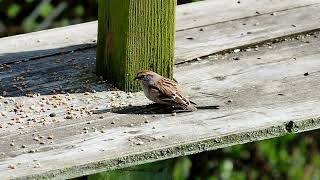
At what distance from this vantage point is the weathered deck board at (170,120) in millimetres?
3336

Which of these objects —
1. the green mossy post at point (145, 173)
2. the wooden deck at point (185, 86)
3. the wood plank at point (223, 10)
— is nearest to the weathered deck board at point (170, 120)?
the wooden deck at point (185, 86)

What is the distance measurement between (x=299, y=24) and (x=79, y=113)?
1.30 meters

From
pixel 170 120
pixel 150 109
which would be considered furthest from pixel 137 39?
pixel 170 120

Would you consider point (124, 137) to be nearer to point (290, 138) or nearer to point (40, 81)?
point (40, 81)

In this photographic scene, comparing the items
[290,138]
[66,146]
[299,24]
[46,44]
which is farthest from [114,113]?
[290,138]

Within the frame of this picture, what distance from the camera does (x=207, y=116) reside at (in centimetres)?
367

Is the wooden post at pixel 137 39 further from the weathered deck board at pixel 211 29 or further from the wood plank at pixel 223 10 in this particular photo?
the wood plank at pixel 223 10

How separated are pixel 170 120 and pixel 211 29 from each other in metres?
1.03

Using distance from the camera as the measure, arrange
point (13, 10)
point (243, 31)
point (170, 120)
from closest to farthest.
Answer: point (170, 120) → point (243, 31) → point (13, 10)

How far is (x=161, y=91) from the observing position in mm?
Result: 3758

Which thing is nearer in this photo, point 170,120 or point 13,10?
point 170,120

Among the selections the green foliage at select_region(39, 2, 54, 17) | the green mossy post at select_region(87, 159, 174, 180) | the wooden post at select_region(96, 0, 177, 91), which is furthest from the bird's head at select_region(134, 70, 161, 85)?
the green foliage at select_region(39, 2, 54, 17)

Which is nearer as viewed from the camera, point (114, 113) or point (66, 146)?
point (66, 146)

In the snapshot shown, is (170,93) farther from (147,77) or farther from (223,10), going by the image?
(223,10)
